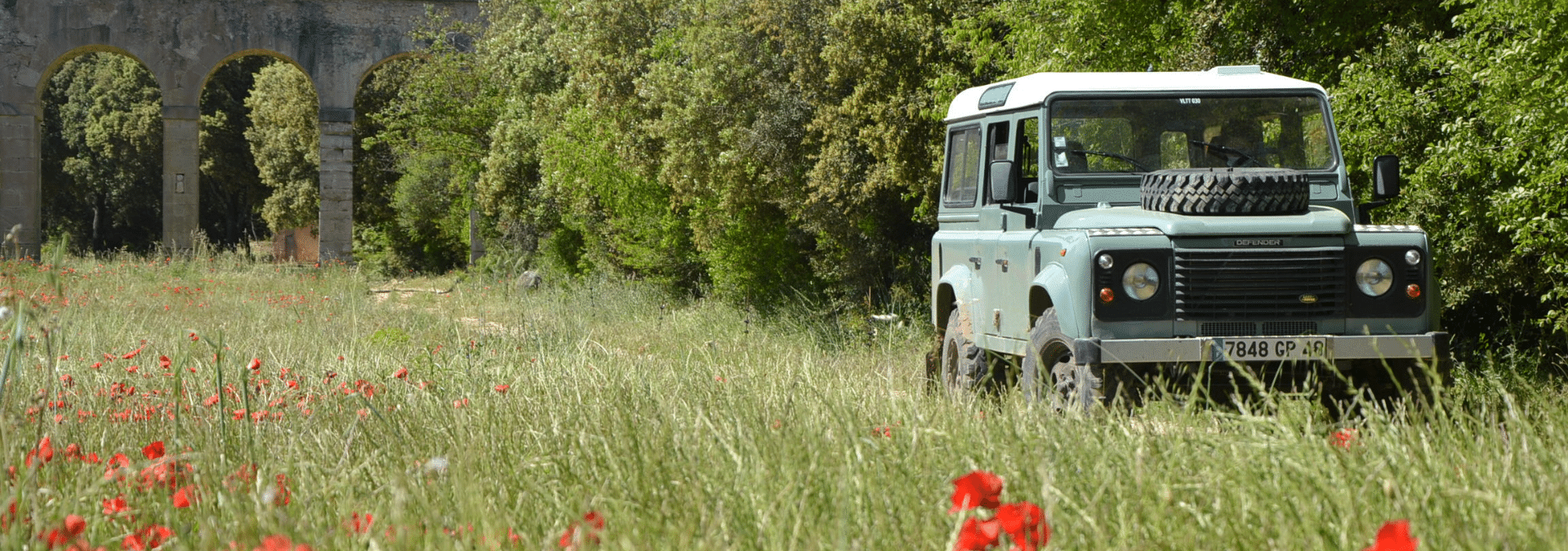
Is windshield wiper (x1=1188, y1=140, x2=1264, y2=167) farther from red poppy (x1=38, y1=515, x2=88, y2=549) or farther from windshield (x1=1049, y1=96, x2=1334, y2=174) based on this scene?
red poppy (x1=38, y1=515, x2=88, y2=549)

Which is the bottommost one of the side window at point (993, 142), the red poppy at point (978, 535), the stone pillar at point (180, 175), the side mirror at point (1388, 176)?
the red poppy at point (978, 535)

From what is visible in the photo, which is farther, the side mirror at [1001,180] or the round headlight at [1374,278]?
the side mirror at [1001,180]

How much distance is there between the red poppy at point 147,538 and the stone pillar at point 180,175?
1119 inches

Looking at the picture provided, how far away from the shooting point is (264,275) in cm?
2055

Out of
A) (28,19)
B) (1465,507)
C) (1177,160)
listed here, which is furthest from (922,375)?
(28,19)

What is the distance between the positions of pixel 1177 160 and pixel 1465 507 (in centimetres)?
382

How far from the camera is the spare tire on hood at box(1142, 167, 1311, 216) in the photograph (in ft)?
19.0

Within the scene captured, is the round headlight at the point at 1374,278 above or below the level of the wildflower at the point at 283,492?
above

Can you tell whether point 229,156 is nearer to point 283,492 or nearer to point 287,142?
point 287,142

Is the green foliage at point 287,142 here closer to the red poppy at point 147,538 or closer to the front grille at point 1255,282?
the front grille at point 1255,282

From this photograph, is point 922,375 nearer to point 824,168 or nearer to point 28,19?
point 824,168

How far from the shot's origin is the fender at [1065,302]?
559cm

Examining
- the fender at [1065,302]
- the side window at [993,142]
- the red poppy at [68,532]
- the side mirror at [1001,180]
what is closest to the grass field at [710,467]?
the red poppy at [68,532]

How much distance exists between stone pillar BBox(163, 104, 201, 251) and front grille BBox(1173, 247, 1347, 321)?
28.2 m
